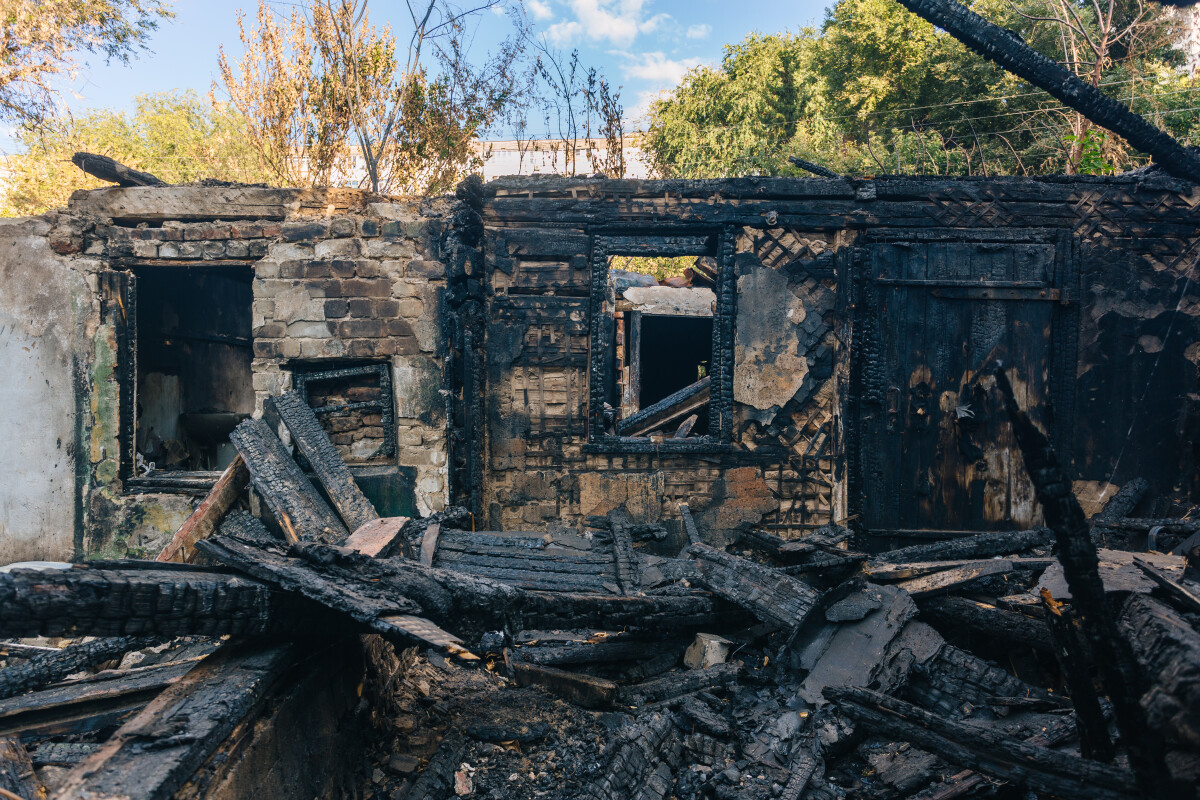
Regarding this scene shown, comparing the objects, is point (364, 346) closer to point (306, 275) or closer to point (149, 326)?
point (306, 275)

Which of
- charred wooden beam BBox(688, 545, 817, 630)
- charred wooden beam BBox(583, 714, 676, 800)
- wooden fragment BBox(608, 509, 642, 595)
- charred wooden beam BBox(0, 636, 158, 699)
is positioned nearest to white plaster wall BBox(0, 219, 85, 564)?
charred wooden beam BBox(0, 636, 158, 699)

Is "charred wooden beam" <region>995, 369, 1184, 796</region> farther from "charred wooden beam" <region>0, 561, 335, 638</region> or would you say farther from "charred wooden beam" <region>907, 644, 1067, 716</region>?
"charred wooden beam" <region>0, 561, 335, 638</region>

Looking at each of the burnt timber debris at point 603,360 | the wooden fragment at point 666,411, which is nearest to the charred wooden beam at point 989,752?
the burnt timber debris at point 603,360

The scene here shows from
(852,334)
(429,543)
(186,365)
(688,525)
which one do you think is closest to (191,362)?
(186,365)

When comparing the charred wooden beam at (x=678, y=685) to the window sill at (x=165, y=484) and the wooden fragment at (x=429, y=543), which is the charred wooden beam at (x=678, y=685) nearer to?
the wooden fragment at (x=429, y=543)

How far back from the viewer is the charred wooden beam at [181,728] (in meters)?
1.56

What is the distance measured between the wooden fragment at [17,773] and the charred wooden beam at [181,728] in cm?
46

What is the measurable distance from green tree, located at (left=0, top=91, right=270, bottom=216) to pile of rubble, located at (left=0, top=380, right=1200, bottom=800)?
883 centimetres

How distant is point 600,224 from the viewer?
198 inches

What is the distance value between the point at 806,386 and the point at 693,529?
1601 millimetres

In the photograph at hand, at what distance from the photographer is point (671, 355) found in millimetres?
11758

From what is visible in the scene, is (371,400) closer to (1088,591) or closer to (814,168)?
(814,168)

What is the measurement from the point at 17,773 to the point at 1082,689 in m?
3.68

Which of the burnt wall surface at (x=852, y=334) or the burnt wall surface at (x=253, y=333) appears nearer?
the burnt wall surface at (x=253, y=333)
